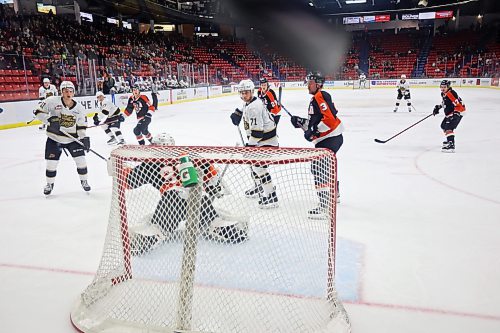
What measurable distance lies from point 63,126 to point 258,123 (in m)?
1.97

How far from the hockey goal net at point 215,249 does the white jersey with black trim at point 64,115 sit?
1945 mm

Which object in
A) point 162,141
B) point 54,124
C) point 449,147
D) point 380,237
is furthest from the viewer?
point 449,147

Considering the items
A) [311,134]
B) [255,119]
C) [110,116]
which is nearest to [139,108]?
[110,116]

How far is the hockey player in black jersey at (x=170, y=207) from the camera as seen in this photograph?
226 cm

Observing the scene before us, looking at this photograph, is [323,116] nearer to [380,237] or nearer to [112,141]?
[380,237]

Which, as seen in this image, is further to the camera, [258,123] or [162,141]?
[258,123]

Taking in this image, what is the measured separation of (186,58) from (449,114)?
20.6 metres

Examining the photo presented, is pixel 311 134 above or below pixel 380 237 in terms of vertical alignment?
above

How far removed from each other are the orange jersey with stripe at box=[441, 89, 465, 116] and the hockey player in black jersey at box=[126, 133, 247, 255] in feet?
14.8

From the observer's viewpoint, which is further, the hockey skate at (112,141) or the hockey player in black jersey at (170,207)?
the hockey skate at (112,141)

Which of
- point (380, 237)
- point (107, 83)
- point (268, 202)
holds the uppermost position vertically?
point (107, 83)

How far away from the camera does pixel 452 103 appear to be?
238 inches

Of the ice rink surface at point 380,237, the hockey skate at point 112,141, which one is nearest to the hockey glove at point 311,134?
the ice rink surface at point 380,237

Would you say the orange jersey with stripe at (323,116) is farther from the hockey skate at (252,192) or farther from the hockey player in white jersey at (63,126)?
the hockey player in white jersey at (63,126)
